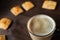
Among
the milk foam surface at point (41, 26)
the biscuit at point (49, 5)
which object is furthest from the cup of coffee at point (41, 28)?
the biscuit at point (49, 5)

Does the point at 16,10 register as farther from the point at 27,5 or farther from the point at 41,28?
the point at 41,28

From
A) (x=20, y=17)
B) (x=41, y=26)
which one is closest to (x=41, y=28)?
(x=41, y=26)

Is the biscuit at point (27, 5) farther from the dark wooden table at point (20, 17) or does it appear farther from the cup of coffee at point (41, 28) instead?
the cup of coffee at point (41, 28)

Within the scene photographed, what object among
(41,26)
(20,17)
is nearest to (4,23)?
(20,17)

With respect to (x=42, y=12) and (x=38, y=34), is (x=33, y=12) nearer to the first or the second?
(x=42, y=12)

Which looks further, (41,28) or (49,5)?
(49,5)

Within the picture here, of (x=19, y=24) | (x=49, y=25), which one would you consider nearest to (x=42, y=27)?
(x=49, y=25)
